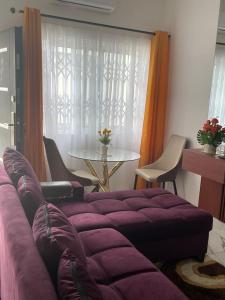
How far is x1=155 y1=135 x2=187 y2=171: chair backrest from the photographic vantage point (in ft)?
12.5

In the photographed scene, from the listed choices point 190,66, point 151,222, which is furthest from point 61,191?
point 190,66

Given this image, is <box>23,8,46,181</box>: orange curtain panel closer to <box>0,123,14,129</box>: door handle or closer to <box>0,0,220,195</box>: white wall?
<box>0,123,14,129</box>: door handle

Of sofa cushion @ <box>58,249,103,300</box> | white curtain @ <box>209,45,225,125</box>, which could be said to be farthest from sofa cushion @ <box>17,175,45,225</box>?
white curtain @ <box>209,45,225,125</box>

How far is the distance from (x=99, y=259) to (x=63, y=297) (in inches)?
31.5

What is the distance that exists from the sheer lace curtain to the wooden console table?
1.06 m

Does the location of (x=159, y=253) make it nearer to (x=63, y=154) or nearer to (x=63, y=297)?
(x=63, y=297)

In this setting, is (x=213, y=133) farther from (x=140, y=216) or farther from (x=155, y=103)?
(x=140, y=216)

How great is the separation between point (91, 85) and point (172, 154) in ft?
4.56

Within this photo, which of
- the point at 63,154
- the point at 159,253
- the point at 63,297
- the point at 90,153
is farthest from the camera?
the point at 63,154

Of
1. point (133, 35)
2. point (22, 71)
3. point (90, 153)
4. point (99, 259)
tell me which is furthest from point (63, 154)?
point (99, 259)

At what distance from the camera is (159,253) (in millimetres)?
2277

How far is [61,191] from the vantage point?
252cm

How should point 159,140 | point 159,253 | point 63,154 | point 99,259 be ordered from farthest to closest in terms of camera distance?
point 159,140, point 63,154, point 159,253, point 99,259

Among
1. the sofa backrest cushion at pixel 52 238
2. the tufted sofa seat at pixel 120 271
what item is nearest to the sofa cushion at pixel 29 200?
the sofa backrest cushion at pixel 52 238
